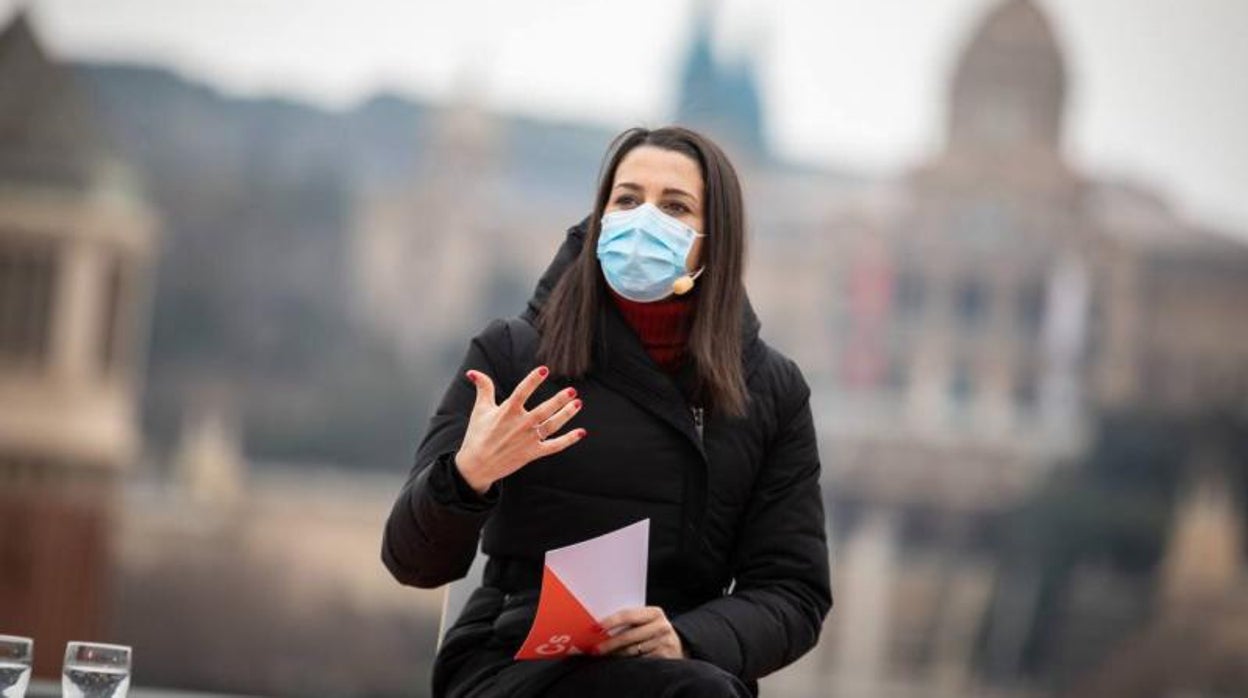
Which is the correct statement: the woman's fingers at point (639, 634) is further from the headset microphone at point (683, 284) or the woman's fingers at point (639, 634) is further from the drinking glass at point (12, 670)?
the drinking glass at point (12, 670)

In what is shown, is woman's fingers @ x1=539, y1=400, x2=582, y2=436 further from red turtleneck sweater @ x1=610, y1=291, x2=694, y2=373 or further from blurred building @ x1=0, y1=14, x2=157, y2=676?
blurred building @ x1=0, y1=14, x2=157, y2=676

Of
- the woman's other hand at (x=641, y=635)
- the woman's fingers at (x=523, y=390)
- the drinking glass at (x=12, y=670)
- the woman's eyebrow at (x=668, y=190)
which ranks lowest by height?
the drinking glass at (x=12, y=670)

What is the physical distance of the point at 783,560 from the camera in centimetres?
276

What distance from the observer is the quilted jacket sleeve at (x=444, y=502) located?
97.7 inches

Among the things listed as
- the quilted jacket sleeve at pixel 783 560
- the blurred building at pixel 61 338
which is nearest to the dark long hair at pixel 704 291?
the quilted jacket sleeve at pixel 783 560

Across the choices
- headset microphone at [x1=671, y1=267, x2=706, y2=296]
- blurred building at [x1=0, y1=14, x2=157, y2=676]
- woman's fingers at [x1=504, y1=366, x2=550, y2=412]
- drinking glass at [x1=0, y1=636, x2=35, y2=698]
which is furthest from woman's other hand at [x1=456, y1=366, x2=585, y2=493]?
blurred building at [x1=0, y1=14, x2=157, y2=676]

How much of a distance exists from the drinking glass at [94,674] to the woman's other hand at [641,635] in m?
0.61

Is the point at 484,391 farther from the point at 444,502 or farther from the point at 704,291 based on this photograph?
the point at 704,291

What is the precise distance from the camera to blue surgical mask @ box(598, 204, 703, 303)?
2.71 metres

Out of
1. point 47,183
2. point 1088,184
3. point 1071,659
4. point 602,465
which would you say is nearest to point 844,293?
point 1088,184

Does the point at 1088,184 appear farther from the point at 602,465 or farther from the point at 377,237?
the point at 602,465

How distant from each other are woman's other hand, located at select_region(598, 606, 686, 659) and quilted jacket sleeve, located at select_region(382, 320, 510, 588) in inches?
8.8

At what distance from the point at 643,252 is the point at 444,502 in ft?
1.56

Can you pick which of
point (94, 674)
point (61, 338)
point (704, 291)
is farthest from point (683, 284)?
point (61, 338)
